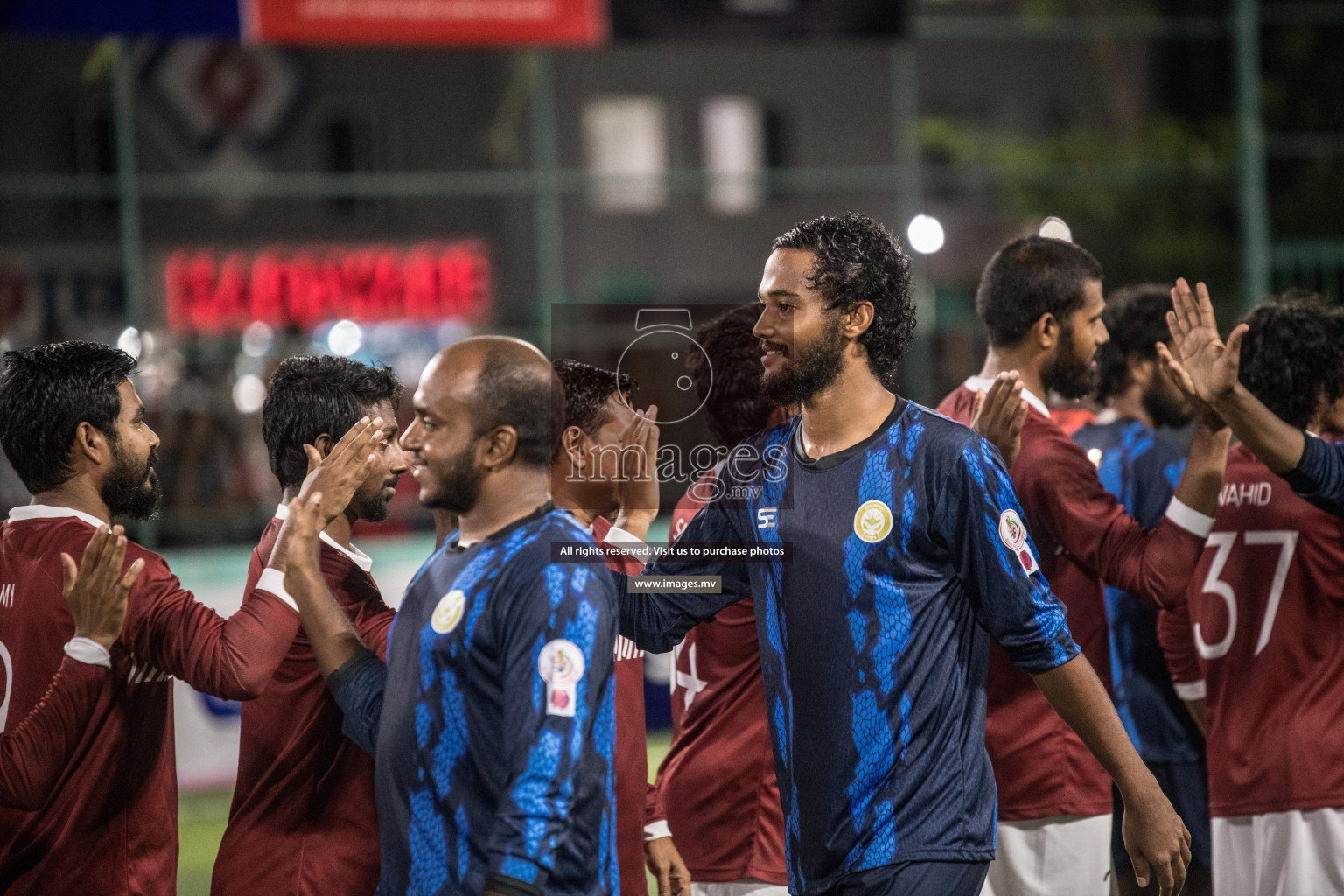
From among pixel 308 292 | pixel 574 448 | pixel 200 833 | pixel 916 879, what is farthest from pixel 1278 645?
pixel 308 292

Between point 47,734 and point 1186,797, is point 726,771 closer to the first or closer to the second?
point 47,734

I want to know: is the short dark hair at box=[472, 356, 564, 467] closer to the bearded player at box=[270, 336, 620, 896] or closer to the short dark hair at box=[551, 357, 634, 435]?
the bearded player at box=[270, 336, 620, 896]

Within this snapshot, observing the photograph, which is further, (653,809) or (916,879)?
(653,809)

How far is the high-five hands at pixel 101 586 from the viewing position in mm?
3197

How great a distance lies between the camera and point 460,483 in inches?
110

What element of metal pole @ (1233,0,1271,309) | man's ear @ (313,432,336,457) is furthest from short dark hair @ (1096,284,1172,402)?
metal pole @ (1233,0,1271,309)

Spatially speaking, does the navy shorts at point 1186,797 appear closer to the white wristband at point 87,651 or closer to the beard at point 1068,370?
the beard at point 1068,370

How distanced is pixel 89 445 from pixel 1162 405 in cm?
406

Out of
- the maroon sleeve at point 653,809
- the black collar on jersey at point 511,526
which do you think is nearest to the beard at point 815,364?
the black collar on jersey at point 511,526

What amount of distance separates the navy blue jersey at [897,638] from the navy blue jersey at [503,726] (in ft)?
1.98

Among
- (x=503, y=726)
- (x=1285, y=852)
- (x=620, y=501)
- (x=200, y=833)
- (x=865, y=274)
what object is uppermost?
(x=865, y=274)

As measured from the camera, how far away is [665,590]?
3.45 metres

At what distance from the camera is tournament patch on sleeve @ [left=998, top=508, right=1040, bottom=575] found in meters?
3.07

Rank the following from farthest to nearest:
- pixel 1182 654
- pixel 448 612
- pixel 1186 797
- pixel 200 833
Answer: pixel 200 833 < pixel 1186 797 < pixel 1182 654 < pixel 448 612
